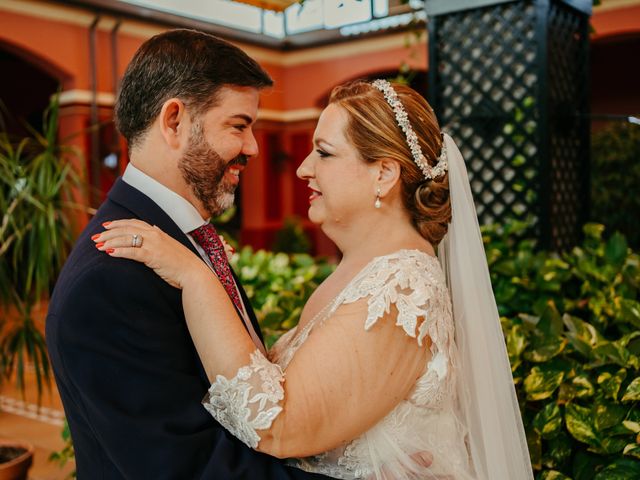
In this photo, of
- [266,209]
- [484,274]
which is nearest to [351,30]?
[266,209]

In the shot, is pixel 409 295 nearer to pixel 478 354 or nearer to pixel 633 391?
pixel 478 354

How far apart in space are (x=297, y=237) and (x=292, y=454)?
10749mm

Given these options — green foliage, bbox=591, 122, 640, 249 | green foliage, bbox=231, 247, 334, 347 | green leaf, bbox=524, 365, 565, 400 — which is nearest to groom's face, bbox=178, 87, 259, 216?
green foliage, bbox=231, 247, 334, 347

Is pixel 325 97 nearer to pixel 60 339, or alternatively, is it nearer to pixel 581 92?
pixel 581 92

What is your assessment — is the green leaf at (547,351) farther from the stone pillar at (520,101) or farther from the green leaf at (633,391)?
the stone pillar at (520,101)

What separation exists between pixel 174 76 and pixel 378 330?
72 cm

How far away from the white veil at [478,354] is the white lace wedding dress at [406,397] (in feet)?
0.28

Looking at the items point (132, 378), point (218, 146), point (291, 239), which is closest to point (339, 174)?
point (218, 146)

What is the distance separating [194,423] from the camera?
1.37m

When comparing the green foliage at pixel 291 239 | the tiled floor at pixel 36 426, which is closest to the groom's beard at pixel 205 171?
the tiled floor at pixel 36 426

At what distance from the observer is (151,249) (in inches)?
54.8

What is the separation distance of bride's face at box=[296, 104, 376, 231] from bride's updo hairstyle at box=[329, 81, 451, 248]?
0.07ft

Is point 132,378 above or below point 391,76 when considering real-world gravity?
below

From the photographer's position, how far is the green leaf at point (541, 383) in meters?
2.04
